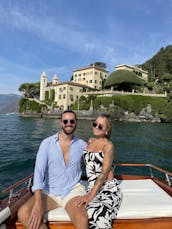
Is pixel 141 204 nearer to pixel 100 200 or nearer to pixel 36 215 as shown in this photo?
pixel 100 200

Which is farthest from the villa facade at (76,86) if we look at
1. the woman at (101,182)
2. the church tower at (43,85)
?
the woman at (101,182)

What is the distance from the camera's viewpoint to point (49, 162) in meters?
3.51

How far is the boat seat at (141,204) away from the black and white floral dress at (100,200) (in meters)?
0.22

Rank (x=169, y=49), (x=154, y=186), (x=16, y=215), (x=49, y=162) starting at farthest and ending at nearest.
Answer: (x=169, y=49) → (x=154, y=186) → (x=49, y=162) → (x=16, y=215)

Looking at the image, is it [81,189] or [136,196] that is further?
[136,196]

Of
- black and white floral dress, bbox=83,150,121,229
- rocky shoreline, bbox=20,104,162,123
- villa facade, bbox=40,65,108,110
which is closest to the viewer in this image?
black and white floral dress, bbox=83,150,121,229

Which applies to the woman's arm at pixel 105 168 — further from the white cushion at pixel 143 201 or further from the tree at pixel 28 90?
the tree at pixel 28 90

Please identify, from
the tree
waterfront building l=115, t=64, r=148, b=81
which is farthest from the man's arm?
the tree

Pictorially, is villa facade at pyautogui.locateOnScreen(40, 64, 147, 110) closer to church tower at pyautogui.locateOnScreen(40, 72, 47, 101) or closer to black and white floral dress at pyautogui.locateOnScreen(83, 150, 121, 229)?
church tower at pyautogui.locateOnScreen(40, 72, 47, 101)

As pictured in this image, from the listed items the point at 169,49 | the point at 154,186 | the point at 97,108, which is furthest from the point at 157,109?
the point at 154,186

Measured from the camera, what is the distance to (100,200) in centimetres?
323

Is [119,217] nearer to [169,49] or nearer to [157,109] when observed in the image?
[157,109]

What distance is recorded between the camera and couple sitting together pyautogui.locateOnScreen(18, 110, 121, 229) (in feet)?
9.84

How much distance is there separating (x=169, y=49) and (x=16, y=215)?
113225 mm
